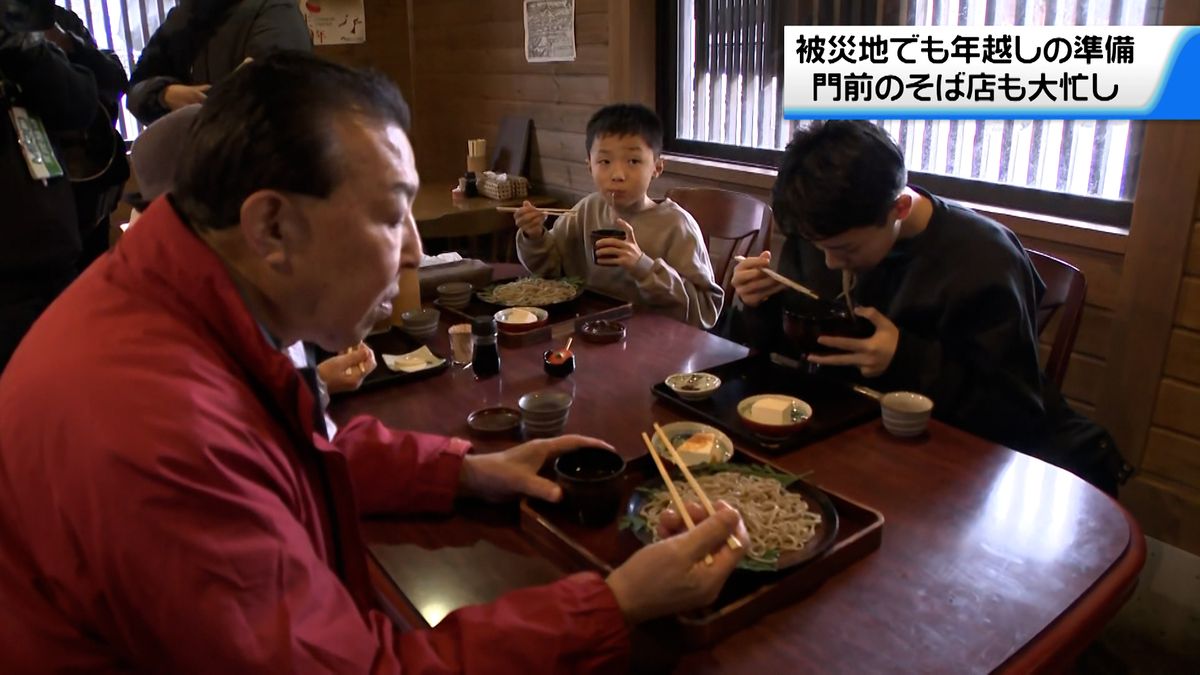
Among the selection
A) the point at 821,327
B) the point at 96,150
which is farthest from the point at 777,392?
the point at 96,150

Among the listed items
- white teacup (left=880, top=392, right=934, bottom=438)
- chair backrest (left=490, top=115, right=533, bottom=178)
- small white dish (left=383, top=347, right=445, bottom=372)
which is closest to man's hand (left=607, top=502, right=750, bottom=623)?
white teacup (left=880, top=392, right=934, bottom=438)

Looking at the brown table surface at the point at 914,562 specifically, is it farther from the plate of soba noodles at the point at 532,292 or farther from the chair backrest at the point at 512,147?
the chair backrest at the point at 512,147

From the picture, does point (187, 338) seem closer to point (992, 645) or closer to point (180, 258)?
point (180, 258)

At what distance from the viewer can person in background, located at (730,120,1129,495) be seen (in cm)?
159

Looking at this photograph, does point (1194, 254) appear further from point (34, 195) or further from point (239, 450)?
point (34, 195)

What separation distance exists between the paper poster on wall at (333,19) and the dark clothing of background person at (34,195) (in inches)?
105

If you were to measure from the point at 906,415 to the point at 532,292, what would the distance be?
110cm

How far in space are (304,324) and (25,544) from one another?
0.34 m

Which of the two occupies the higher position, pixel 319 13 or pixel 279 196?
pixel 319 13

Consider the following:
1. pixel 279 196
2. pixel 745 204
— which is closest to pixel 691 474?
pixel 279 196

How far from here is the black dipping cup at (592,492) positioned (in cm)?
112

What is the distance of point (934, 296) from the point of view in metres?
Result: 1.72

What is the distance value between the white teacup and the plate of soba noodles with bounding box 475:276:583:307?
960 millimetres

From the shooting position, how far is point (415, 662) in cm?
83
